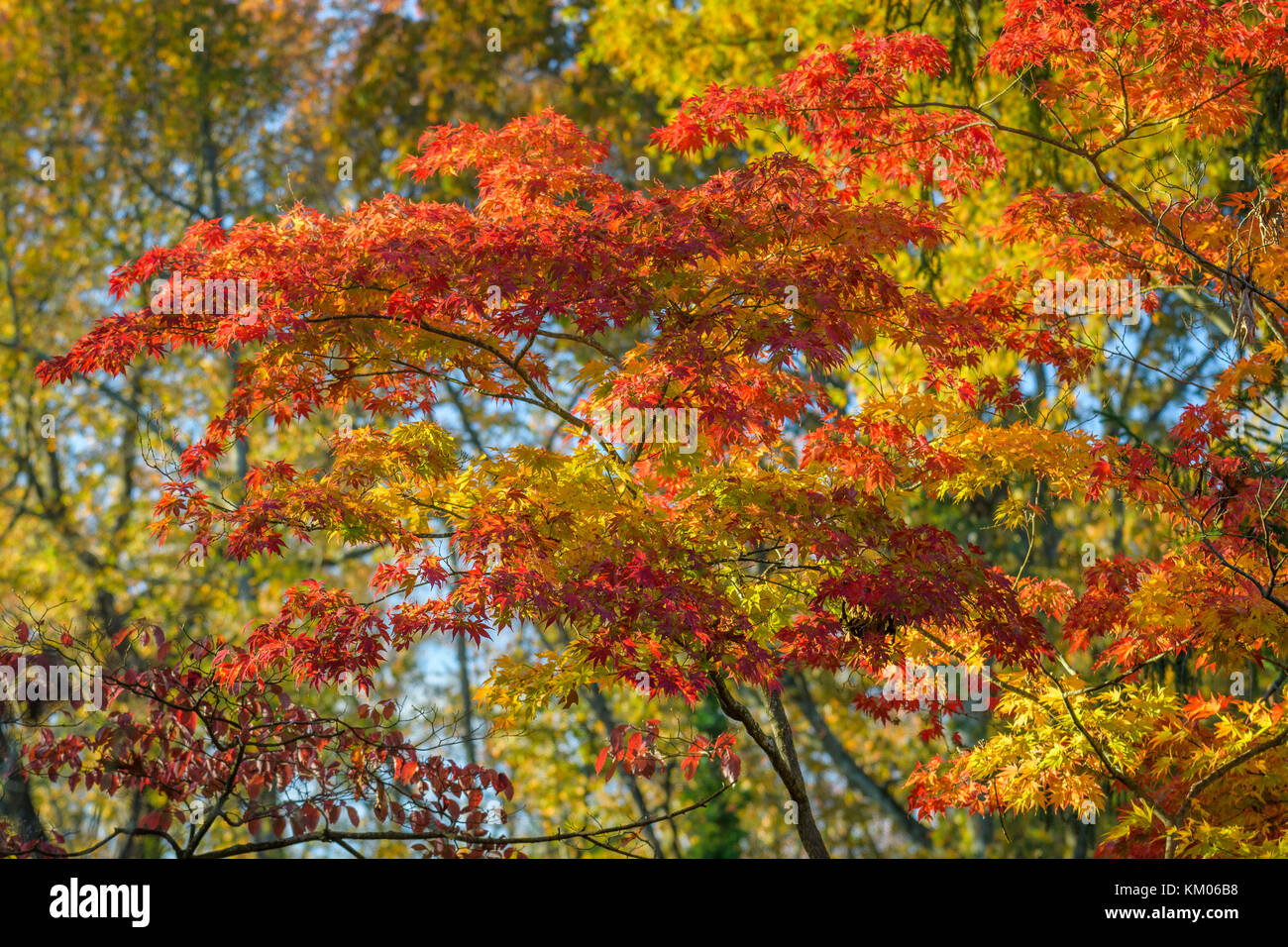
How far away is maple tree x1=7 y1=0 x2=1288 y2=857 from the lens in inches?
192

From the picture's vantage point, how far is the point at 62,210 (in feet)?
47.7

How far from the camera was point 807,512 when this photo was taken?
523cm

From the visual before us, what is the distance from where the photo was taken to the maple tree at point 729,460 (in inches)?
192

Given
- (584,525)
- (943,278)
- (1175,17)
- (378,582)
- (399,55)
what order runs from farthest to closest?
(399,55) < (943,278) < (1175,17) < (378,582) < (584,525)

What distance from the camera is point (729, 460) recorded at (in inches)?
235

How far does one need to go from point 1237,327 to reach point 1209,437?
0.85 meters

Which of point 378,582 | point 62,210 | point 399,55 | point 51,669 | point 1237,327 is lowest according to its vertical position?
point 51,669

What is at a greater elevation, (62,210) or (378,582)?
(62,210)

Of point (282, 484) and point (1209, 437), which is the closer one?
point (282, 484)
